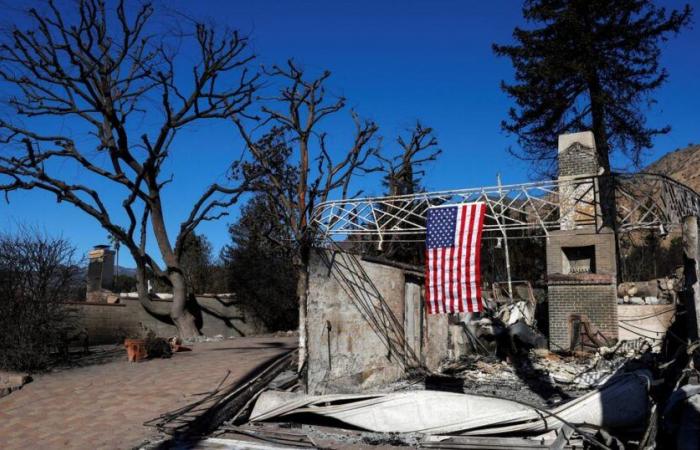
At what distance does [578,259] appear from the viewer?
52.3 feet

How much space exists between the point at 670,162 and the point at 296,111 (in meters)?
43.6

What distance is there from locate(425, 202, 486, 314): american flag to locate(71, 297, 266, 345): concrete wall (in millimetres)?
9345

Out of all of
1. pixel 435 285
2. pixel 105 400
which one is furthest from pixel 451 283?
pixel 105 400

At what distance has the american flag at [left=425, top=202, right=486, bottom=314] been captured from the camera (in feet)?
34.5

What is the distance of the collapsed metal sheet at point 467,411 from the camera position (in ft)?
25.5

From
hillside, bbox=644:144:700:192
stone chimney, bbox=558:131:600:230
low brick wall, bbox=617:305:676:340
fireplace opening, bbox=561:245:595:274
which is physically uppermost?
hillside, bbox=644:144:700:192

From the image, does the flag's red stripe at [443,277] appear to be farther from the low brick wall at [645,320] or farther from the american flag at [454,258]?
the low brick wall at [645,320]

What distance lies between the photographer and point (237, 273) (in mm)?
24891

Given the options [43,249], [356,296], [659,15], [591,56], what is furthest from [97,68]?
[659,15]

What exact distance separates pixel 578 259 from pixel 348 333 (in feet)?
26.5

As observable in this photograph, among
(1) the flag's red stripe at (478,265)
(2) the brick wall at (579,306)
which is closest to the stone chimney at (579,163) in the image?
(2) the brick wall at (579,306)

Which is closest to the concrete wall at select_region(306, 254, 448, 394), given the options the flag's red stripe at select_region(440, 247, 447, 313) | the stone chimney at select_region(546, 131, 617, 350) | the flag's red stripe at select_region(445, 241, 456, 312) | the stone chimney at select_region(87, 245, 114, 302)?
the flag's red stripe at select_region(440, 247, 447, 313)

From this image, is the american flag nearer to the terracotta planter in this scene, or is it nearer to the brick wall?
the brick wall

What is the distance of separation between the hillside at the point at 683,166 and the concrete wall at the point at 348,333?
39495mm
